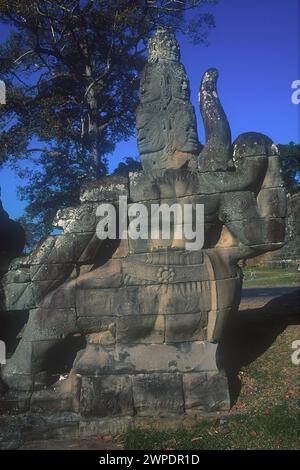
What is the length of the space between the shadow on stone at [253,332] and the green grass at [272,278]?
6.32 m

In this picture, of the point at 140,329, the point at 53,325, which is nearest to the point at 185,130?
the point at 140,329

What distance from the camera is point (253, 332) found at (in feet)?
25.2

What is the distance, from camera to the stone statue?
5.09 meters

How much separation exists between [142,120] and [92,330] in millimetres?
2916

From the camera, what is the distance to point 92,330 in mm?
5375

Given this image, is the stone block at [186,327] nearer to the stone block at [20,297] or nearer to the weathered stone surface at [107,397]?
the weathered stone surface at [107,397]

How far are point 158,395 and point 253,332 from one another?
326 centimetres

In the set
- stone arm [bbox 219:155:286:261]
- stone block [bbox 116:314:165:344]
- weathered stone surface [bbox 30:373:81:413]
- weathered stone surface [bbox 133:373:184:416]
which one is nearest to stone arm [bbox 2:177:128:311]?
stone block [bbox 116:314:165:344]

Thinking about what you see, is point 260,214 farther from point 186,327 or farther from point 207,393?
point 207,393

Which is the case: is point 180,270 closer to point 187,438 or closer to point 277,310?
point 187,438

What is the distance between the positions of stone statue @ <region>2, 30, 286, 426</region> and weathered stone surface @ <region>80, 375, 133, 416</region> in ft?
0.04

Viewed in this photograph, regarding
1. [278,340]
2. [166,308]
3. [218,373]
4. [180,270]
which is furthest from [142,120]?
[278,340]

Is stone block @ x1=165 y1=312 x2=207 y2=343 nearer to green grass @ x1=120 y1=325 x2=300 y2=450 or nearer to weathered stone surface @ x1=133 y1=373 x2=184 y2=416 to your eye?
weathered stone surface @ x1=133 y1=373 x2=184 y2=416

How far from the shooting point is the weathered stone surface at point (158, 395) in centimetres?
495
